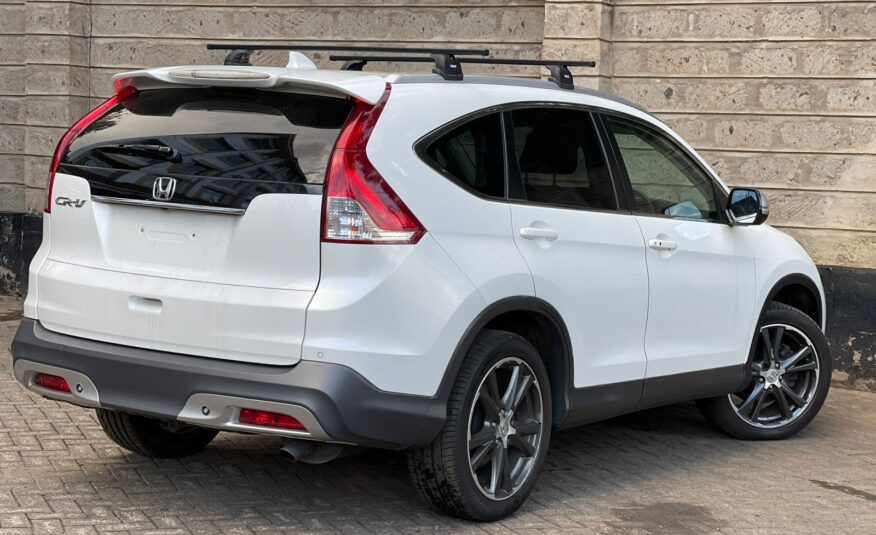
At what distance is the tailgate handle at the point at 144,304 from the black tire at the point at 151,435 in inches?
43.9

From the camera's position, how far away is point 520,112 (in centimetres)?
558

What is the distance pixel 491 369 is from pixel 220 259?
1138 millimetres

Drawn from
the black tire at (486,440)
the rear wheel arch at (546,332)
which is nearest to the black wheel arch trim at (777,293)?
the rear wheel arch at (546,332)

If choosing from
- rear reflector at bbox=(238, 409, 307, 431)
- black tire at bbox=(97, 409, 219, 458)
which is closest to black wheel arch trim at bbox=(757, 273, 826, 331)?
black tire at bbox=(97, 409, 219, 458)

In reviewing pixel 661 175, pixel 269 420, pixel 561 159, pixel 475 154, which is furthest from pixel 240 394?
pixel 661 175

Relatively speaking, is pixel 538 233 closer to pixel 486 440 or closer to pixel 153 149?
pixel 486 440

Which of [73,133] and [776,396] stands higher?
[73,133]

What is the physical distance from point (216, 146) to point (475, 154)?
1.03 m

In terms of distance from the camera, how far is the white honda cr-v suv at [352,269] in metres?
4.68

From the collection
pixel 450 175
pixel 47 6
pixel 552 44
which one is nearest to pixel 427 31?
pixel 552 44

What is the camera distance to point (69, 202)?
518 centimetres

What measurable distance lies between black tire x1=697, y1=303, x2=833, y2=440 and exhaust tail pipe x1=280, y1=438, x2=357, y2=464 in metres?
2.93

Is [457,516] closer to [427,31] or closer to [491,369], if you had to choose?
[491,369]

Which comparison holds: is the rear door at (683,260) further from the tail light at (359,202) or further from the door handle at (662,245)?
the tail light at (359,202)
